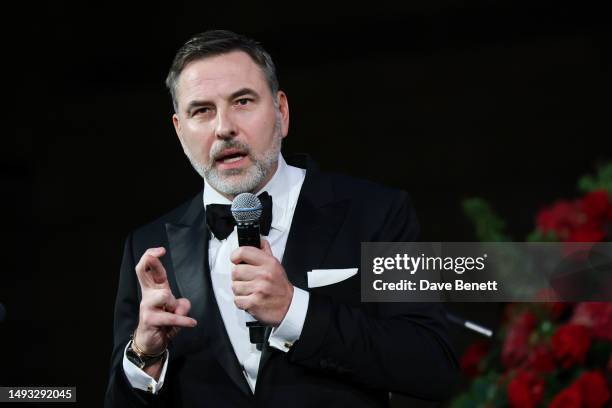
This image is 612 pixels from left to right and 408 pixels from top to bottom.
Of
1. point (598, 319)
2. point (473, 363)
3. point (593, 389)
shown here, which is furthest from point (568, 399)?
point (473, 363)

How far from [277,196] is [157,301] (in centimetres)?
45

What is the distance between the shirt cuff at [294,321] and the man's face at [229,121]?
1.02 ft

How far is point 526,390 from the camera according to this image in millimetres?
1595

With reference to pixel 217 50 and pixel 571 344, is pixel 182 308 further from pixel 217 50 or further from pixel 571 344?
pixel 571 344

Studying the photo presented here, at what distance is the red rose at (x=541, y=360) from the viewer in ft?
5.22

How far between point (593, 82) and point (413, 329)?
1.58 metres

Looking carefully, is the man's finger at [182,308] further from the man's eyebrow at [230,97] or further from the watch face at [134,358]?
the man's eyebrow at [230,97]

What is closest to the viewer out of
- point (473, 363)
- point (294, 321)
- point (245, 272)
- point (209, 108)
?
point (245, 272)

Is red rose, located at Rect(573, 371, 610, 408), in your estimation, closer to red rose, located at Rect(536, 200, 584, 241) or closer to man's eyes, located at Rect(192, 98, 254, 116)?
red rose, located at Rect(536, 200, 584, 241)

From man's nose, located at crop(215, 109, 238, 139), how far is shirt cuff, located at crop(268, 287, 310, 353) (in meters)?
0.36

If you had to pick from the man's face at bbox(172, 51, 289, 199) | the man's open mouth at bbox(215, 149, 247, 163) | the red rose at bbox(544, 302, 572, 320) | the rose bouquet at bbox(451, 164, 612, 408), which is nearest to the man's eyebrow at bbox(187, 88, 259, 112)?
the man's face at bbox(172, 51, 289, 199)

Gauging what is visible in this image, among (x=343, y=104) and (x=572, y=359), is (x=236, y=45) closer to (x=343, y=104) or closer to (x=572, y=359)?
(x=572, y=359)

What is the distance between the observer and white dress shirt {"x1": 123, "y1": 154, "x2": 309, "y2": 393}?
1.48m

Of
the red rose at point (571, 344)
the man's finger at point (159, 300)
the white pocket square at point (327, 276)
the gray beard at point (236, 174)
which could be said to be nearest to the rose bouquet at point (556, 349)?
the red rose at point (571, 344)
